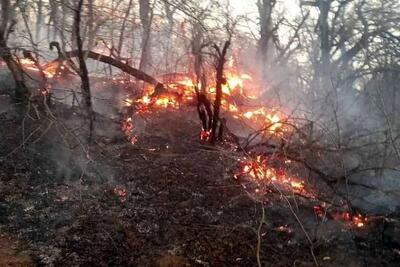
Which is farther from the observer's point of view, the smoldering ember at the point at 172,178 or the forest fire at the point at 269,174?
the forest fire at the point at 269,174

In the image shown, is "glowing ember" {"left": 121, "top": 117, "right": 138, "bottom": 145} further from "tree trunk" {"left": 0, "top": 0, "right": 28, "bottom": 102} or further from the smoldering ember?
"tree trunk" {"left": 0, "top": 0, "right": 28, "bottom": 102}

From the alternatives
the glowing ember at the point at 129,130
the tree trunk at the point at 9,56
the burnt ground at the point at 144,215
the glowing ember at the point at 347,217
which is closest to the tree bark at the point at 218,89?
the burnt ground at the point at 144,215

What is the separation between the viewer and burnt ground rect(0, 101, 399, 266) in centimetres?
516

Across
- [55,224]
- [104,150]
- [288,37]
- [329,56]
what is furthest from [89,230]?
[288,37]

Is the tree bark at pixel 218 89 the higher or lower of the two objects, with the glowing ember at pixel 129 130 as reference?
higher

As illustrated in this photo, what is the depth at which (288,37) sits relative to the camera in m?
21.6

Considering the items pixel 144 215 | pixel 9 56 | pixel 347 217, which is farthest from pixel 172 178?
pixel 9 56

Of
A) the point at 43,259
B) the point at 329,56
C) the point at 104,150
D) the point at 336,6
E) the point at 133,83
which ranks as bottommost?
the point at 43,259

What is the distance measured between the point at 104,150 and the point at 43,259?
10.2ft

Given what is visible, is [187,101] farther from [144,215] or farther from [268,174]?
[144,215]

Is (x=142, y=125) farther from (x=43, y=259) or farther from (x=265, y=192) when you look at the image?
(x=43, y=259)

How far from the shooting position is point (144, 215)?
19.5 ft

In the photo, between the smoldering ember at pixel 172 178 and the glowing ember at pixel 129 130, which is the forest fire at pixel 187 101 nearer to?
the smoldering ember at pixel 172 178

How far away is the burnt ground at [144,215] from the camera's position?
16.9 feet
